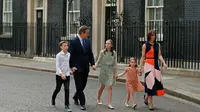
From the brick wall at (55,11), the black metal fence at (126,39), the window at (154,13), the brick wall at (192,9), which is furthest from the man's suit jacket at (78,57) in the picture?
the brick wall at (55,11)

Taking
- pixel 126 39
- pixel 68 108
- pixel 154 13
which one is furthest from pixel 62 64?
pixel 154 13

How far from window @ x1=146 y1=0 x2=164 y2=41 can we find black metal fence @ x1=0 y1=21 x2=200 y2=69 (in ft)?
0.22

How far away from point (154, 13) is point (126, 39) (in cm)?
173

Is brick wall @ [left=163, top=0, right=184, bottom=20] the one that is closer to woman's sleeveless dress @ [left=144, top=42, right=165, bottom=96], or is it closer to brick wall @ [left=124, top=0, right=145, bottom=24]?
brick wall @ [left=124, top=0, right=145, bottom=24]

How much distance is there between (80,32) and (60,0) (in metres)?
14.8

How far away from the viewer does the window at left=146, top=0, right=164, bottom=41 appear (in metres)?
19.0

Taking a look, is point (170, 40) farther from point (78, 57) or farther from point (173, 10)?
point (78, 57)

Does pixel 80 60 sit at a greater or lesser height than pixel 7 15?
lesser

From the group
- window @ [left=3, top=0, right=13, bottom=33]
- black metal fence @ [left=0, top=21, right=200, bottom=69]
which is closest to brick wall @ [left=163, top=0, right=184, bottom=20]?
black metal fence @ [left=0, top=21, right=200, bottom=69]

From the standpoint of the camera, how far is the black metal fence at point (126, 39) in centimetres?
1705

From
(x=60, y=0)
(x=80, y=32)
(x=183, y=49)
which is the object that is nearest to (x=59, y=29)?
(x=60, y=0)

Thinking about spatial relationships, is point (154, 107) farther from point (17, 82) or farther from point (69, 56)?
point (17, 82)

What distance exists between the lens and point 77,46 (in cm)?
986

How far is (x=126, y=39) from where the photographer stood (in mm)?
19859
